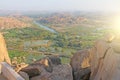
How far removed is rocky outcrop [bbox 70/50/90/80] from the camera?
1329cm

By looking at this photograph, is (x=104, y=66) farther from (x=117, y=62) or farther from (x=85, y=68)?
(x=85, y=68)

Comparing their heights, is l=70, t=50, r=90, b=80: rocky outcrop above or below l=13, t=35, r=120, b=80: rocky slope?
below

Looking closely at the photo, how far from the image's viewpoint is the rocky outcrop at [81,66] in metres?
13.3

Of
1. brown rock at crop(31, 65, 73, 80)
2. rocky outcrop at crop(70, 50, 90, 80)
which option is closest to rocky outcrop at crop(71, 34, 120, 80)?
rocky outcrop at crop(70, 50, 90, 80)

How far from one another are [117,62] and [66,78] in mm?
3500

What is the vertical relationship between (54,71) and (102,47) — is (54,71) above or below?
below

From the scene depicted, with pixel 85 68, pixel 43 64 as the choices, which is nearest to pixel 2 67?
pixel 43 64

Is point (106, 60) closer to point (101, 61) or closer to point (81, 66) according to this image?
point (101, 61)

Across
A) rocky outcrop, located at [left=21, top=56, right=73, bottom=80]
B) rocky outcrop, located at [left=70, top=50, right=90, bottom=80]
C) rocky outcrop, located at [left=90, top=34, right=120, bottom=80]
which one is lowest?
rocky outcrop, located at [left=70, top=50, right=90, bottom=80]

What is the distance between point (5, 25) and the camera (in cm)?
12812

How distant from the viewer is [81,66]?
14742 mm

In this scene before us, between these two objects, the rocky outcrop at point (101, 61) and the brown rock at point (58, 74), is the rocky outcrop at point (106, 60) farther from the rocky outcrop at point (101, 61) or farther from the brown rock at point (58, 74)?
the brown rock at point (58, 74)

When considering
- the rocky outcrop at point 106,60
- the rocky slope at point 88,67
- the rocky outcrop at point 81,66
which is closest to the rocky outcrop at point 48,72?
the rocky slope at point 88,67

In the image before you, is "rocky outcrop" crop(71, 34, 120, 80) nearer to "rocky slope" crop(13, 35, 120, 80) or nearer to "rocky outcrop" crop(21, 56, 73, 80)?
"rocky slope" crop(13, 35, 120, 80)
